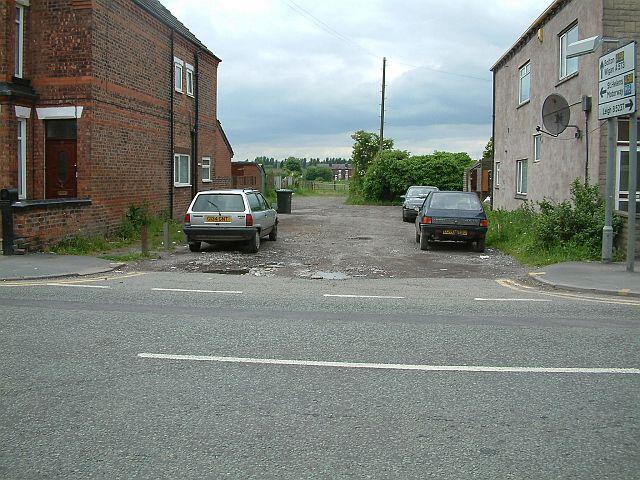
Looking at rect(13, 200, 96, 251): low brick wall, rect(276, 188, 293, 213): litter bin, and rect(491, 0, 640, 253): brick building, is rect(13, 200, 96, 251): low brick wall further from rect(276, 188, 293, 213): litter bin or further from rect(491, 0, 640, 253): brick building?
rect(276, 188, 293, 213): litter bin

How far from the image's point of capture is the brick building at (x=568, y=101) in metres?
16.4

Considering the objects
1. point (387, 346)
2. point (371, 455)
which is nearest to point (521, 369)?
point (387, 346)

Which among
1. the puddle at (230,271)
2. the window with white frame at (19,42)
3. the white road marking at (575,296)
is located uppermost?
the window with white frame at (19,42)

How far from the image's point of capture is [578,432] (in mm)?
4848

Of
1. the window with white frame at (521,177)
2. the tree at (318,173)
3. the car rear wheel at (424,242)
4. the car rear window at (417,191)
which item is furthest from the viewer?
the tree at (318,173)

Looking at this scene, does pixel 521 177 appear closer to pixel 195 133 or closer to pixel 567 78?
pixel 567 78

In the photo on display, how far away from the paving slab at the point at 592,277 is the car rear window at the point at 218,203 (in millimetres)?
7453

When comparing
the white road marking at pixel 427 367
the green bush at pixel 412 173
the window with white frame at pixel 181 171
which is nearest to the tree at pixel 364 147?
the green bush at pixel 412 173

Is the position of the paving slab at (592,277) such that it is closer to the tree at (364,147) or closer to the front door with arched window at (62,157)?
the front door with arched window at (62,157)

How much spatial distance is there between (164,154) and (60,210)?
7918 mm

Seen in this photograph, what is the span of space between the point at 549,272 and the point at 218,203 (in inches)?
321

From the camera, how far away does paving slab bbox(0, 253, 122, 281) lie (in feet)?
41.6

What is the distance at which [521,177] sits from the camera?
25.6 m

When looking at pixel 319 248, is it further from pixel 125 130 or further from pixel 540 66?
pixel 540 66
